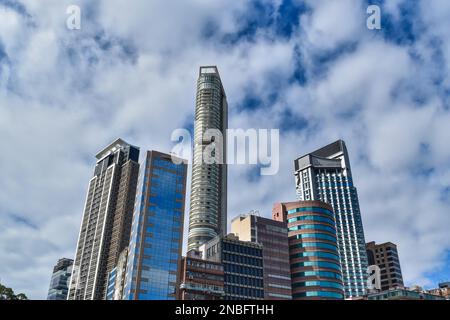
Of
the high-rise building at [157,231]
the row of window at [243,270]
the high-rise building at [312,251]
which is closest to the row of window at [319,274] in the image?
the high-rise building at [312,251]

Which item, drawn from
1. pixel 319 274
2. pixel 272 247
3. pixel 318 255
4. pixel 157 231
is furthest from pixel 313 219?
pixel 157 231

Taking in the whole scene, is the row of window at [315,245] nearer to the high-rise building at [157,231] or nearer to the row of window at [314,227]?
the row of window at [314,227]

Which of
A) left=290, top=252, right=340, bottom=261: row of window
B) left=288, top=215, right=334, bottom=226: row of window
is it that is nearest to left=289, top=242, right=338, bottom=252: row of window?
left=290, top=252, right=340, bottom=261: row of window

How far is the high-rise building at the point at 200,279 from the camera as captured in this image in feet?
430

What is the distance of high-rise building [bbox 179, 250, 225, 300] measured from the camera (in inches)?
5157

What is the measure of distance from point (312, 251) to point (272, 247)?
1487cm

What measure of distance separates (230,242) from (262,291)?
2015cm

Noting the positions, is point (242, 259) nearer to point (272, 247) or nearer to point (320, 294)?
point (272, 247)

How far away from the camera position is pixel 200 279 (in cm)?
13462

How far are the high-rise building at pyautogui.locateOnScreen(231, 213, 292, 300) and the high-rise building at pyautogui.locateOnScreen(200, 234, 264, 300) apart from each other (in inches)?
113

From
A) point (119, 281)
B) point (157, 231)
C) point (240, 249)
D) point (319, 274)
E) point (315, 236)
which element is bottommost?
point (119, 281)

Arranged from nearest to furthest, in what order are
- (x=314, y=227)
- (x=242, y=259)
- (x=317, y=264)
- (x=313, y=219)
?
(x=242, y=259)
(x=317, y=264)
(x=314, y=227)
(x=313, y=219)
